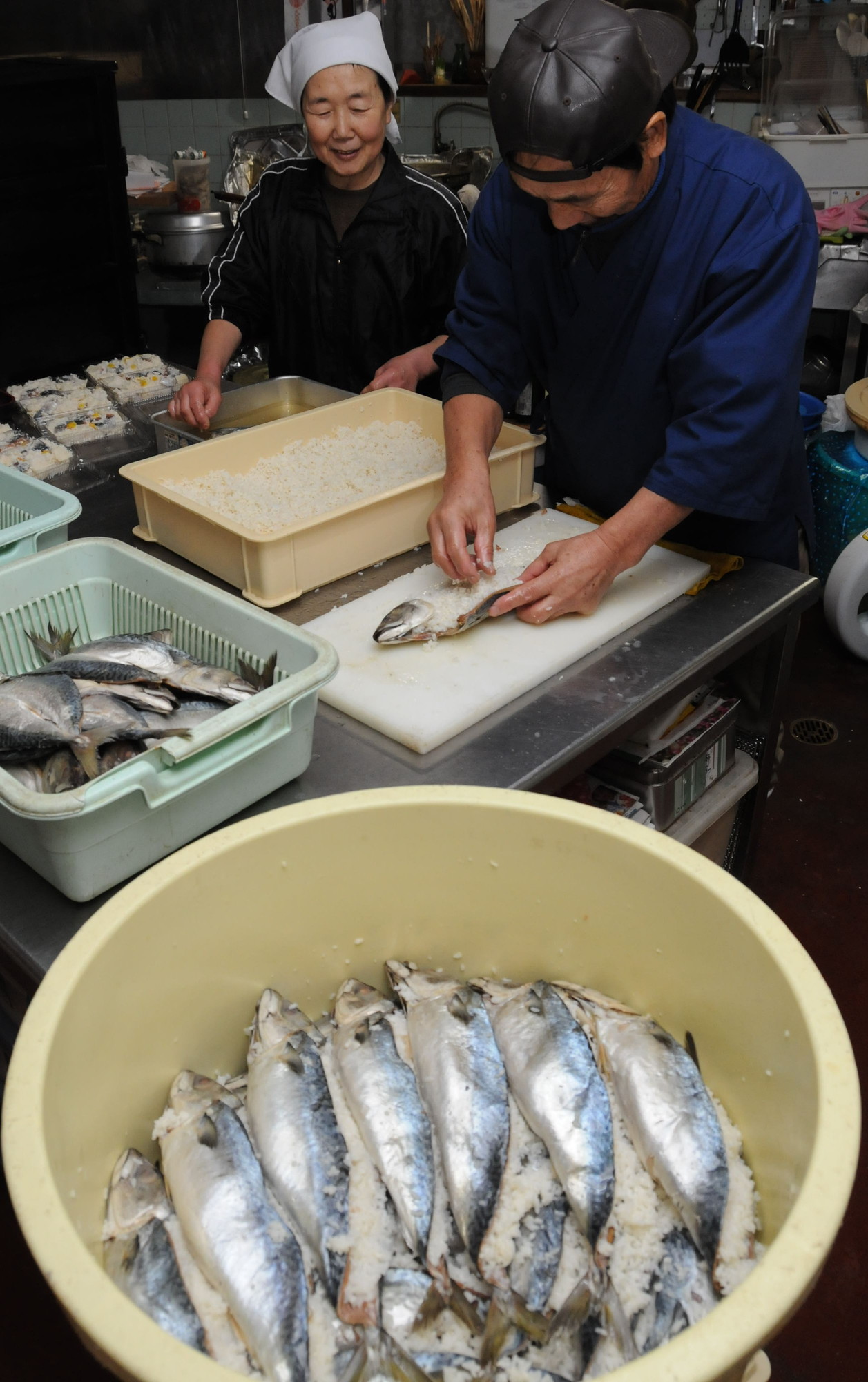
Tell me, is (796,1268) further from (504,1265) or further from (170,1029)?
(170,1029)

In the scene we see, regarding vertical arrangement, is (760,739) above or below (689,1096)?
below

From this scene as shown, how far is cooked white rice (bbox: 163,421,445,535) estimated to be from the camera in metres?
2.06

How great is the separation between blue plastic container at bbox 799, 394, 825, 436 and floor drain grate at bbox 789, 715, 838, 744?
1275 mm

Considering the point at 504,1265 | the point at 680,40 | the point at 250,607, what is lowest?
the point at 504,1265

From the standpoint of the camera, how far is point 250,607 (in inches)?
57.7

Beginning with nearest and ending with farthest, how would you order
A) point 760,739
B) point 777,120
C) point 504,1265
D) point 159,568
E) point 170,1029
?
point 504,1265, point 170,1029, point 159,568, point 760,739, point 777,120

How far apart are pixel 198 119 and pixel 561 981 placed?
6642mm

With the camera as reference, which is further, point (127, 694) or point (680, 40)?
point (680, 40)

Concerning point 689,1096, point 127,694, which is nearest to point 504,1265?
point 689,1096

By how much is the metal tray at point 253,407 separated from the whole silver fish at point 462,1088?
1707 millimetres

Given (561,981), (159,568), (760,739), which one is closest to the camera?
(561,981)

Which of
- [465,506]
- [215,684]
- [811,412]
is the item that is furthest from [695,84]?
[215,684]

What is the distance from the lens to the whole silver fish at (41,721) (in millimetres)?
1245

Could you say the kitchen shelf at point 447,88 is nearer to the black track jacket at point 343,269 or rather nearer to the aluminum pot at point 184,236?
the aluminum pot at point 184,236
